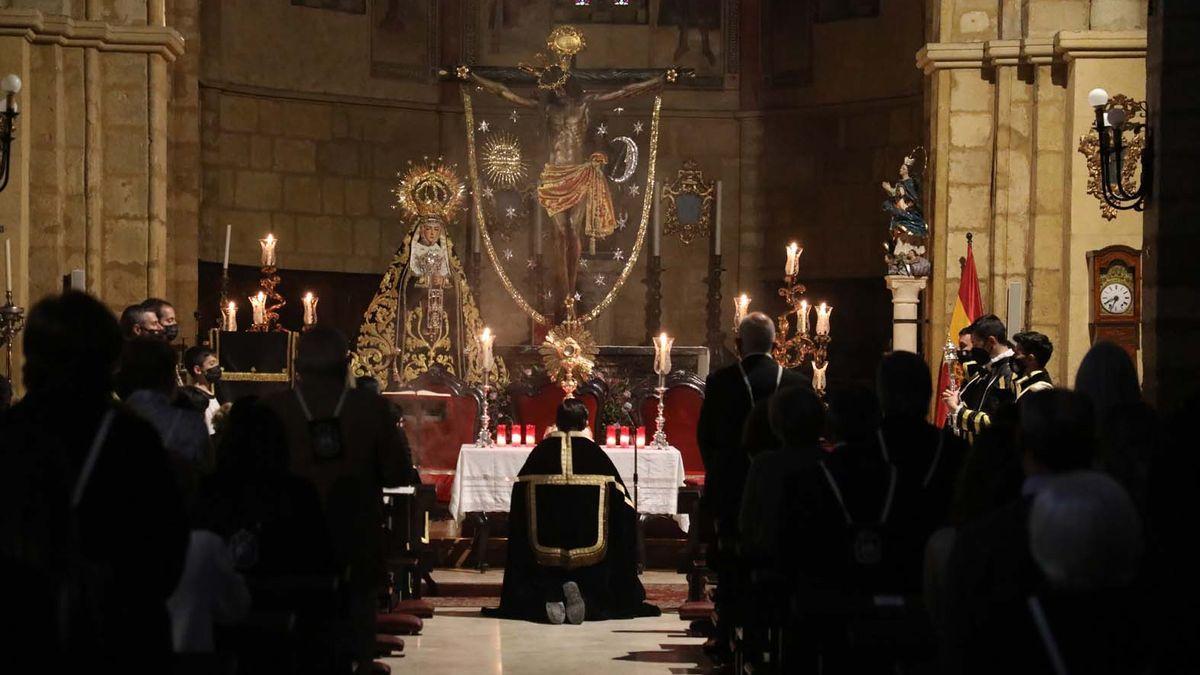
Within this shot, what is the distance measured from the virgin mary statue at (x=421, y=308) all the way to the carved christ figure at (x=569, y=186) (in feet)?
5.52

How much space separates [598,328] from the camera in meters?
19.8

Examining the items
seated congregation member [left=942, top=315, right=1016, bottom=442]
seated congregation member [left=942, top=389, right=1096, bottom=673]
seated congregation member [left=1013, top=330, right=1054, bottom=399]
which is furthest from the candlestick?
seated congregation member [left=942, top=389, right=1096, bottom=673]

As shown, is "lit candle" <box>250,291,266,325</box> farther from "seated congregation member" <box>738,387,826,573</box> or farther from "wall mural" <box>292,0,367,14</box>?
"seated congregation member" <box>738,387,826,573</box>

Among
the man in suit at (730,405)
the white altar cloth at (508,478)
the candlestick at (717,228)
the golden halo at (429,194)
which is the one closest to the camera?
the man in suit at (730,405)

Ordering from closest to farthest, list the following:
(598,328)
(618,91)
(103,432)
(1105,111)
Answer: (103,432) → (1105,111) → (618,91) → (598,328)

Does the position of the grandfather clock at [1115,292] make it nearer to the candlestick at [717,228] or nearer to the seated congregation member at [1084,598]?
the candlestick at [717,228]

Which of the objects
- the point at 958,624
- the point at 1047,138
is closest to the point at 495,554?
the point at 1047,138

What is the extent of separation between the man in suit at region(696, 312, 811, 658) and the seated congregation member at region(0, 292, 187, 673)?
165 inches

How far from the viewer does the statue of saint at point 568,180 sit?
54.2 ft

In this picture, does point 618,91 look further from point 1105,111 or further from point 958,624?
point 958,624

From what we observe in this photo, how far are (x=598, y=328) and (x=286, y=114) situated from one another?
388 centimetres

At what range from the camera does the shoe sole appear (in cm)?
1021

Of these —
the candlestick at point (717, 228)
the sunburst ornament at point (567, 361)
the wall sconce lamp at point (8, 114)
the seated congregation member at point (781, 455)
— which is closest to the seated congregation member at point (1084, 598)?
the seated congregation member at point (781, 455)

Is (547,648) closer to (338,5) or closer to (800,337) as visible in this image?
(800,337)
